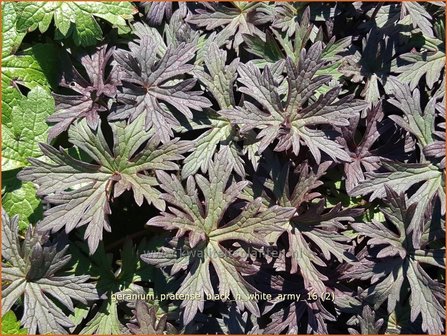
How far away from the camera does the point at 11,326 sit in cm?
196

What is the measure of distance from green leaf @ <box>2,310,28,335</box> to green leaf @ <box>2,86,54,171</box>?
1.76ft

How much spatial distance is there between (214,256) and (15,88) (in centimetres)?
100

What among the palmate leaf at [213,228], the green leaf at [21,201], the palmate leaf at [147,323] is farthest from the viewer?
the green leaf at [21,201]

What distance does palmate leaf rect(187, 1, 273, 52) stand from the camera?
6.82 ft

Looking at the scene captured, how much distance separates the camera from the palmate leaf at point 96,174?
5.94 ft

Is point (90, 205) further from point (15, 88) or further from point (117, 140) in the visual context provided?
point (15, 88)

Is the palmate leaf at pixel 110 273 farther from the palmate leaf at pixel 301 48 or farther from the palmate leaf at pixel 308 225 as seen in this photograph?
the palmate leaf at pixel 301 48

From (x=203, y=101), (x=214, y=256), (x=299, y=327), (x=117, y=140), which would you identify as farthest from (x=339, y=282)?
(x=117, y=140)

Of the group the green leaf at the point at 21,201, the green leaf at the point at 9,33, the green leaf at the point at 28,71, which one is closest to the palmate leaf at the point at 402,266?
the green leaf at the point at 21,201

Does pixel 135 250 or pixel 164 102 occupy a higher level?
pixel 164 102

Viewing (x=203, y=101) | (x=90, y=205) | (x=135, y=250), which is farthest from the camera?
(x=135, y=250)

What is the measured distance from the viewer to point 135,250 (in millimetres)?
2094

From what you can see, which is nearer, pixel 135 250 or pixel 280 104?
pixel 280 104

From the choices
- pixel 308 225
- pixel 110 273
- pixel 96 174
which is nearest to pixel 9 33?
pixel 96 174
